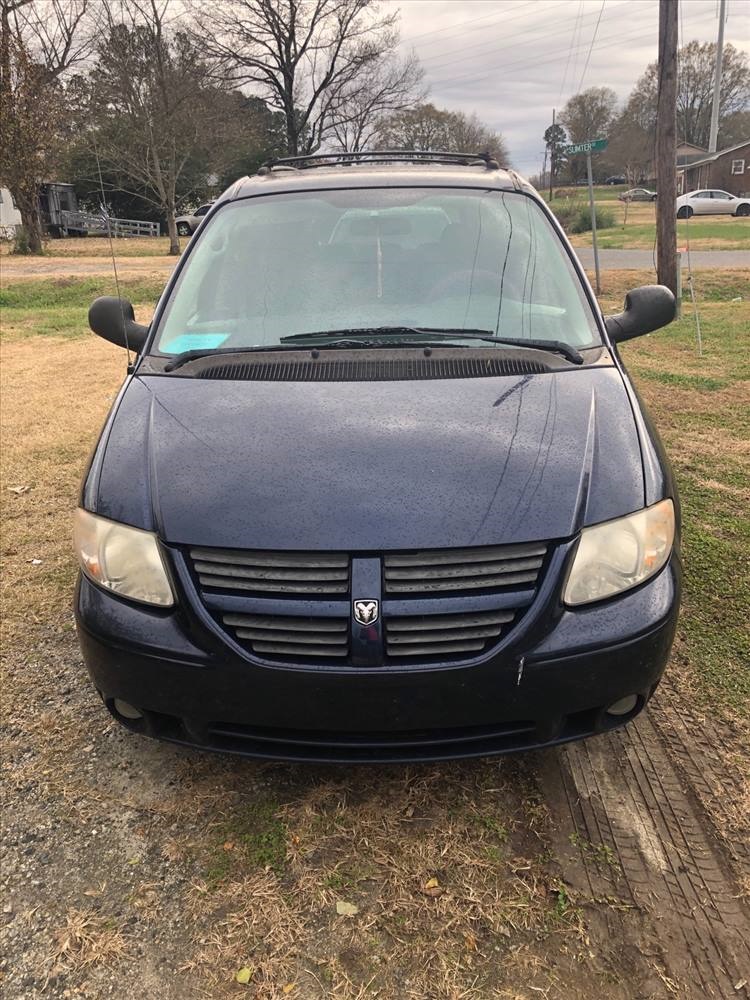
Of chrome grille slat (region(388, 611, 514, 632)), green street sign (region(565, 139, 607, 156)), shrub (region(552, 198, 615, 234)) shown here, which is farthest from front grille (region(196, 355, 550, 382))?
shrub (region(552, 198, 615, 234))

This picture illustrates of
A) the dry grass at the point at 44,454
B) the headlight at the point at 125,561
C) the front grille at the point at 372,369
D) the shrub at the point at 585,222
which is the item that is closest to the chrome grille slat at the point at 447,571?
the headlight at the point at 125,561

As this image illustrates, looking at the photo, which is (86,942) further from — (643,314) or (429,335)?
(643,314)

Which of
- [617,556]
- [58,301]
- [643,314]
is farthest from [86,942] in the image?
[58,301]

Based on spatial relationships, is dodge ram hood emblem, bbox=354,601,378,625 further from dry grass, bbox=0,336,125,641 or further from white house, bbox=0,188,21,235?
white house, bbox=0,188,21,235

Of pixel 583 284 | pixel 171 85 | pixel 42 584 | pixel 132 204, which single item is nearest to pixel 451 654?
pixel 583 284

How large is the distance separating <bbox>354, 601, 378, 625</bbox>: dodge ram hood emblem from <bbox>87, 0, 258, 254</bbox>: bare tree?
86.2 feet

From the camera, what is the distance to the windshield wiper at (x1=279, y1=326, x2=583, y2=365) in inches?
107

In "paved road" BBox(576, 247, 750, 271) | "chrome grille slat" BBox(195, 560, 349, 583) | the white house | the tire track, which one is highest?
the white house

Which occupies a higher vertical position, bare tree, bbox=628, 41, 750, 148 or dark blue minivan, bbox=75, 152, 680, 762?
bare tree, bbox=628, 41, 750, 148

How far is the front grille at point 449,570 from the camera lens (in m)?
1.91

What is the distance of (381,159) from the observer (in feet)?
13.8

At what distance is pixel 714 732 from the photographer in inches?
102

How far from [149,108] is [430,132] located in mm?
35595

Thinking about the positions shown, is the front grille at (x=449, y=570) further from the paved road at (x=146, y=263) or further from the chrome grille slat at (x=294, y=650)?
the paved road at (x=146, y=263)
